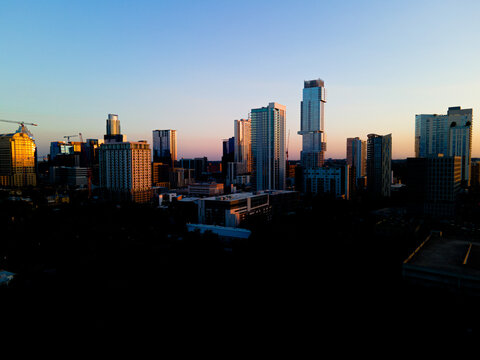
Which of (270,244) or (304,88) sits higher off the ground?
(304,88)

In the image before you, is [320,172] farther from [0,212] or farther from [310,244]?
[0,212]

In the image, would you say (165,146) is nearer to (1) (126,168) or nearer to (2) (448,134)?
(1) (126,168)

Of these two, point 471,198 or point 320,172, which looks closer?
point 471,198

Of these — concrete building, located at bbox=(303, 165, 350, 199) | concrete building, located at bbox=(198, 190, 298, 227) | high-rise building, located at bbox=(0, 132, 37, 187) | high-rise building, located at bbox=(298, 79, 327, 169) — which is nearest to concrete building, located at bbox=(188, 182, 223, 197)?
concrete building, located at bbox=(303, 165, 350, 199)

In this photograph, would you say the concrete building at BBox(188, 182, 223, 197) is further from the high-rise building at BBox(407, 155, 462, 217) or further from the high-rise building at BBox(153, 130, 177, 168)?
the high-rise building at BBox(153, 130, 177, 168)

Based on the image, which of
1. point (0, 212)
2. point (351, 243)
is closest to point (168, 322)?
point (351, 243)

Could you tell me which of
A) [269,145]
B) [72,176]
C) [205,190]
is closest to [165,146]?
[72,176]

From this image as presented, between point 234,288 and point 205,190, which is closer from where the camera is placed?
point 234,288
